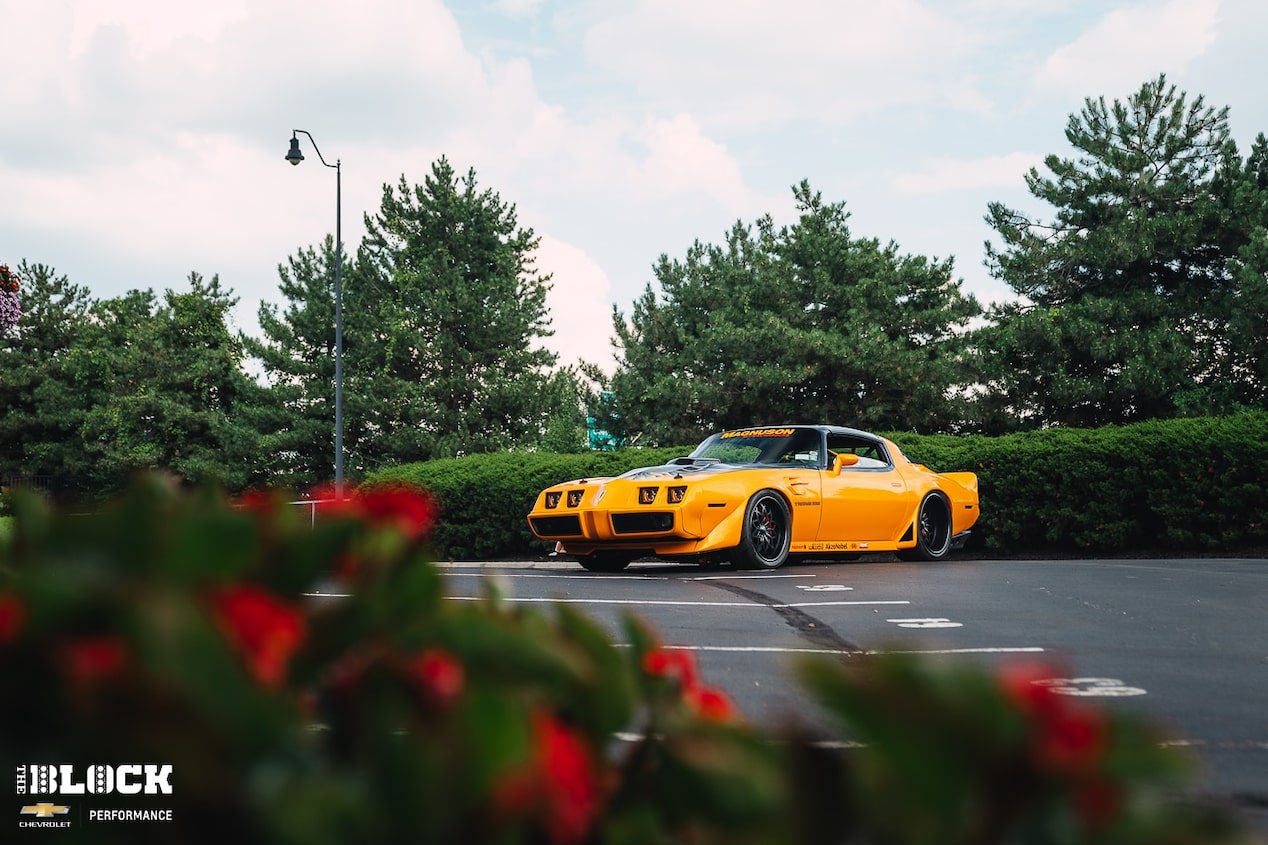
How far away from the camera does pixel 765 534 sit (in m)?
12.8

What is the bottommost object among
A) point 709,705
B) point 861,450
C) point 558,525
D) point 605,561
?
point 605,561

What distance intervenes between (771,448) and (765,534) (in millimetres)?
1052

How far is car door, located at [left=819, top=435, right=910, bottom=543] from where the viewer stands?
13383 mm

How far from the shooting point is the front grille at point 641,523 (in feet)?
39.4

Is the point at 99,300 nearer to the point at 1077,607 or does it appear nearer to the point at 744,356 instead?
the point at 744,356

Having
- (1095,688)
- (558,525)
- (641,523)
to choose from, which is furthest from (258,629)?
(558,525)

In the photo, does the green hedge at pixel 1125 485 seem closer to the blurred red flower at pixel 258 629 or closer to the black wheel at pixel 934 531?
the black wheel at pixel 934 531

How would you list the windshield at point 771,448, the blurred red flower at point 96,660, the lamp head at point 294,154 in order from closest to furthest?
the blurred red flower at point 96,660 → the windshield at point 771,448 → the lamp head at point 294,154

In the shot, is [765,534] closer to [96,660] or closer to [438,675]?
[438,675]

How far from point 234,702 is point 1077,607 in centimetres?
913

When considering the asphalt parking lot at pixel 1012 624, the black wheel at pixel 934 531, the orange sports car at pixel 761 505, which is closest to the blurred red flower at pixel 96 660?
the asphalt parking lot at pixel 1012 624

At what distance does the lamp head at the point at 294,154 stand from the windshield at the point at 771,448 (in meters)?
14.8

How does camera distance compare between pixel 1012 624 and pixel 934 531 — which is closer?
pixel 1012 624

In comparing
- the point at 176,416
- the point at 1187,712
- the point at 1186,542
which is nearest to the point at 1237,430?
the point at 1186,542
